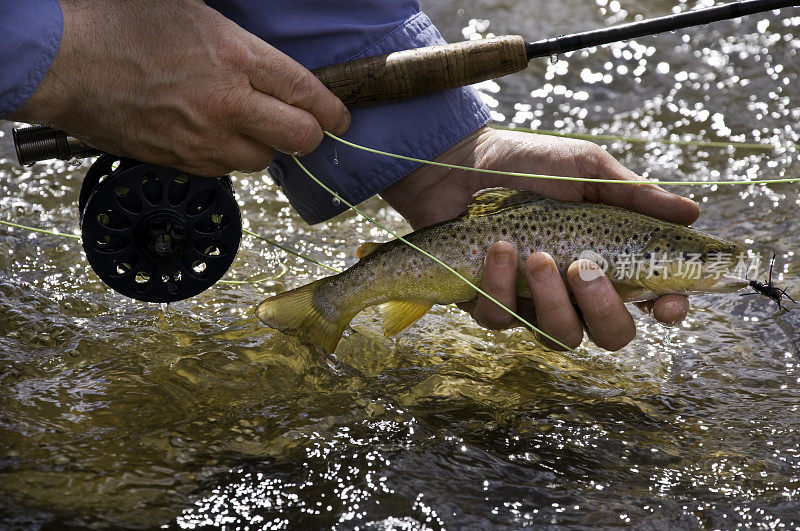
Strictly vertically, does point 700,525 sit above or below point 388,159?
below

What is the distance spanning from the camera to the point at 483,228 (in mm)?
2992

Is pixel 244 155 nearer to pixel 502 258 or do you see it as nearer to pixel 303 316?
→ pixel 303 316

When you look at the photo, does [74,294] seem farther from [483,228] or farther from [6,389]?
[483,228]

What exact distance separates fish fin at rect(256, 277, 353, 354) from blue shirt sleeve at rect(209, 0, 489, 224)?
1.60ft

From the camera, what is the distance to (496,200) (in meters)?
3.04

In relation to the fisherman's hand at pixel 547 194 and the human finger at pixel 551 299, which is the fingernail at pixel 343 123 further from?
the human finger at pixel 551 299

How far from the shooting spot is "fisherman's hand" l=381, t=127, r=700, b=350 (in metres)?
2.84

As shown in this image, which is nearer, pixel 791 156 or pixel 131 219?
pixel 131 219

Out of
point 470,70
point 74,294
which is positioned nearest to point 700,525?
point 470,70

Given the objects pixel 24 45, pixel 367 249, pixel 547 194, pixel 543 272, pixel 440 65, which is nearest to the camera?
pixel 24 45

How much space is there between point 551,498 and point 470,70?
1505mm

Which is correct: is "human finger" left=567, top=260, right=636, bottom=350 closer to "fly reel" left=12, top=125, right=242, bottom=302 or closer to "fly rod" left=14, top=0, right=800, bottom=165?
"fly rod" left=14, top=0, right=800, bottom=165

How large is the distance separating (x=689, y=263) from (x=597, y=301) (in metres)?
0.38

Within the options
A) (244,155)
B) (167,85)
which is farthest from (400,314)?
(167,85)
